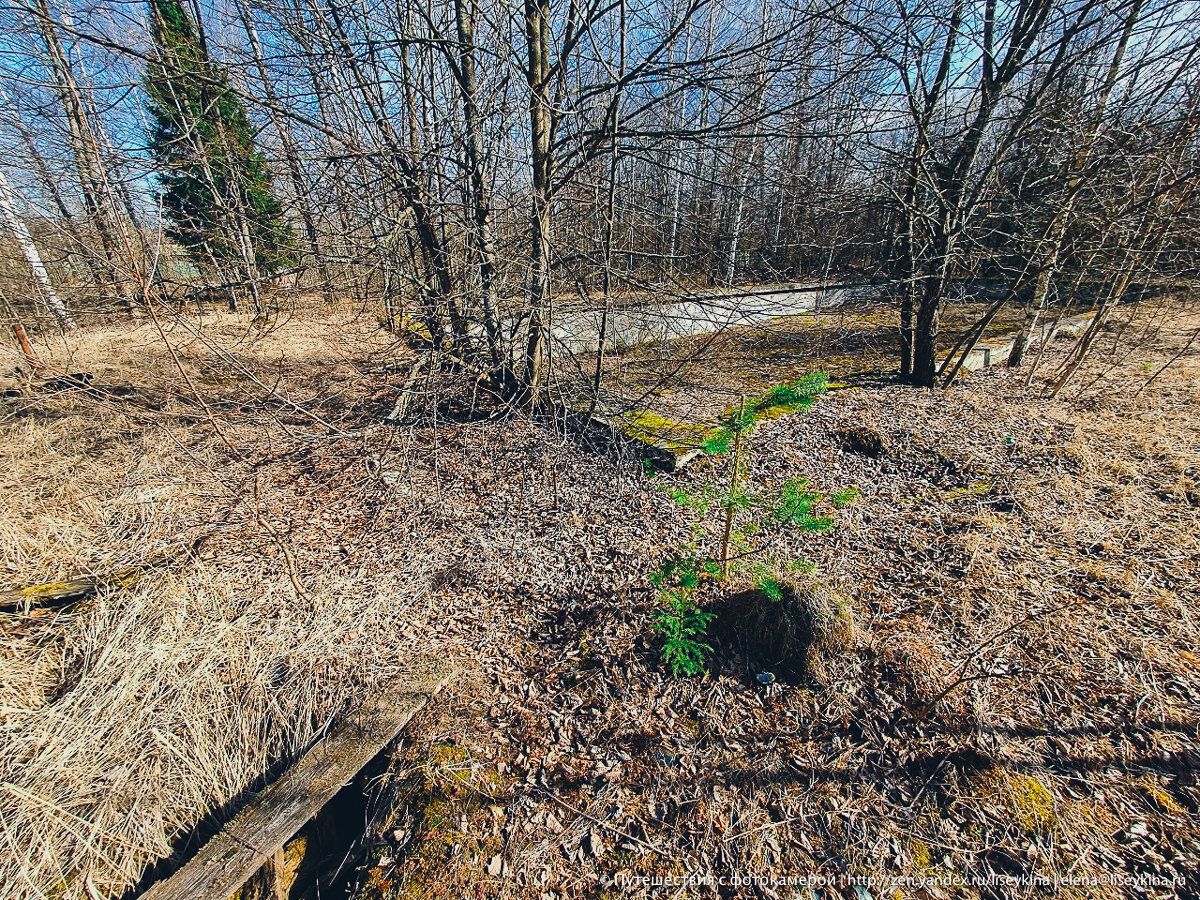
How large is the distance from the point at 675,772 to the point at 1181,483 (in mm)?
4790

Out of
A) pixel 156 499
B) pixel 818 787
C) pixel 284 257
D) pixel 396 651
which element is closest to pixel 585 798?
pixel 818 787

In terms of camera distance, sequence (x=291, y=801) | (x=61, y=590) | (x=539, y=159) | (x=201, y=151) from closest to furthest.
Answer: (x=291, y=801) < (x=61, y=590) < (x=201, y=151) < (x=539, y=159)

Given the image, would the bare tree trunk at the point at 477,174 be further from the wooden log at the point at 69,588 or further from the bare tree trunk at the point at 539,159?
the wooden log at the point at 69,588

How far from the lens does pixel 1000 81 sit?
4637mm

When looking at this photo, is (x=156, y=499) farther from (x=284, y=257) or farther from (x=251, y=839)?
(x=251, y=839)

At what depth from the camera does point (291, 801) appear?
7.31 feet

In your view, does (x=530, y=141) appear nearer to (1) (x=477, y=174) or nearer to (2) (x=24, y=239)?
(1) (x=477, y=174)

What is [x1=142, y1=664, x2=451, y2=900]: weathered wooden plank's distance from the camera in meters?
2.00

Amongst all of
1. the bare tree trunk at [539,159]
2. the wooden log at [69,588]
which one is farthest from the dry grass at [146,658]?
the bare tree trunk at [539,159]

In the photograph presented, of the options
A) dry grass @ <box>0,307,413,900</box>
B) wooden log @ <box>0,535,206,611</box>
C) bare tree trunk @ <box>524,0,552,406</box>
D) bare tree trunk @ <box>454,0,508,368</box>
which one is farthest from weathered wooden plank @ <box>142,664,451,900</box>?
bare tree trunk @ <box>454,0,508,368</box>

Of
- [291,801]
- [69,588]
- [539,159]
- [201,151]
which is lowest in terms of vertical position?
[291,801]

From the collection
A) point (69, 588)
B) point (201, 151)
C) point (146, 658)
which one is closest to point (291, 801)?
point (146, 658)

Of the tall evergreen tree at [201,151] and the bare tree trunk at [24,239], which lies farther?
the tall evergreen tree at [201,151]

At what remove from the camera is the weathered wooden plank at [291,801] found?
200 cm
